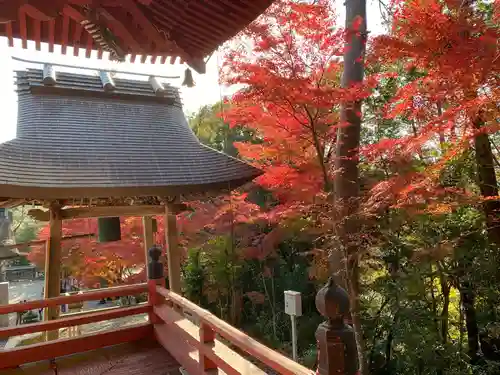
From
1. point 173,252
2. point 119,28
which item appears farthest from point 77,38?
point 173,252

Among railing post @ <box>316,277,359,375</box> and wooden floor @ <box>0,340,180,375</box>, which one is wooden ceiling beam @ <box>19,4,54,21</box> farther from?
wooden floor @ <box>0,340,180,375</box>

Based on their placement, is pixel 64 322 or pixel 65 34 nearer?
pixel 65 34

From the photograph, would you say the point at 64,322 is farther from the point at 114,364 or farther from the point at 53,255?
the point at 53,255

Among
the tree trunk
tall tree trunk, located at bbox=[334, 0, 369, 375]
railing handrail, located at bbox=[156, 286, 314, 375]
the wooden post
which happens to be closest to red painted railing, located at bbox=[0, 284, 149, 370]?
the wooden post

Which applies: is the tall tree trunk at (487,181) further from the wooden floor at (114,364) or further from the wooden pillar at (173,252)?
the wooden floor at (114,364)

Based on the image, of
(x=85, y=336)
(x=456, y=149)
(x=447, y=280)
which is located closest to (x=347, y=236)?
(x=456, y=149)

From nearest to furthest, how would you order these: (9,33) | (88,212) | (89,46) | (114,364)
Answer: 1. (9,33)
2. (89,46)
3. (114,364)
4. (88,212)

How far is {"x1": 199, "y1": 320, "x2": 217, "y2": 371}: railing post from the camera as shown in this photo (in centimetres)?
299

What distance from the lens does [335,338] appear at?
1.53m

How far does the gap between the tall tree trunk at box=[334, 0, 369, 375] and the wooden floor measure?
296 cm

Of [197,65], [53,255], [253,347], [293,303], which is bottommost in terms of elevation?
[293,303]

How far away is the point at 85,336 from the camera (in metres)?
4.01

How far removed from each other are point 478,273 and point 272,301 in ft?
18.8

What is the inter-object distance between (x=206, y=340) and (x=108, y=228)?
9.32ft
